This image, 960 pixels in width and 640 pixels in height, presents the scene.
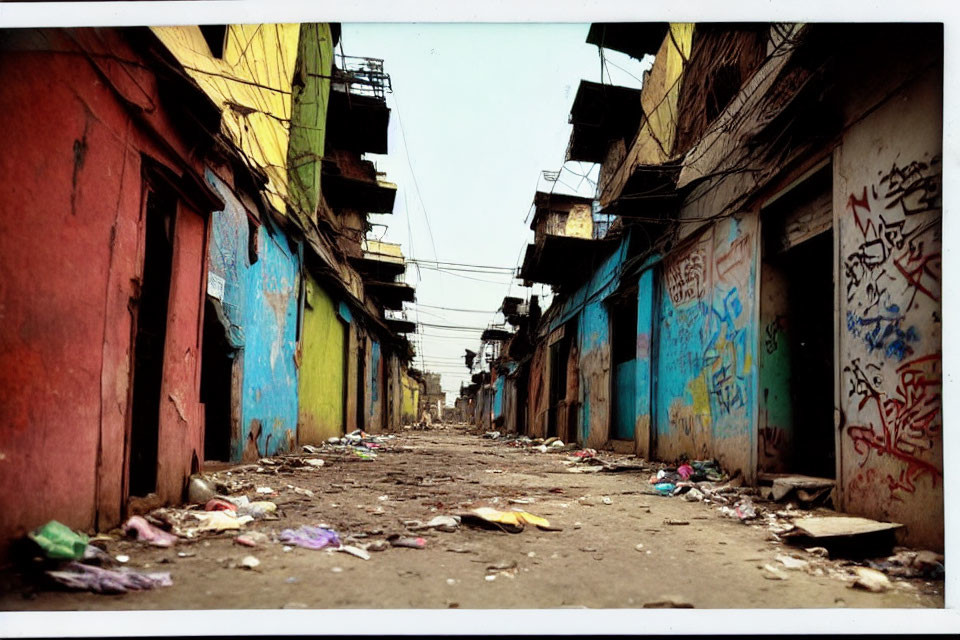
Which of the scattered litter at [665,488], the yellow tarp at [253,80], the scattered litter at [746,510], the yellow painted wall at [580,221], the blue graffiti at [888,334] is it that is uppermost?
the yellow painted wall at [580,221]

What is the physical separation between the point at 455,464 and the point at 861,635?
607 centimetres

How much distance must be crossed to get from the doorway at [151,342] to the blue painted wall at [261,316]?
1250mm

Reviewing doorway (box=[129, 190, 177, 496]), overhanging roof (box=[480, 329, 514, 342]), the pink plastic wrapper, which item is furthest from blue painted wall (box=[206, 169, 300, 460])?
overhanging roof (box=[480, 329, 514, 342])

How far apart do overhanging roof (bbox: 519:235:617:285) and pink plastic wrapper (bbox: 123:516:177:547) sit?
8.43m

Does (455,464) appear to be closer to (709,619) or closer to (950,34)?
(709,619)

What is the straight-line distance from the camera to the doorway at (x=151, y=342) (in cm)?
357

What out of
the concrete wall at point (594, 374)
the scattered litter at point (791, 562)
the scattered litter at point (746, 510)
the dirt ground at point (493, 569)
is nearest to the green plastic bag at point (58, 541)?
the dirt ground at point (493, 569)

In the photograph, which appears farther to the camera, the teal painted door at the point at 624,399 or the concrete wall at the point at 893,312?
the teal painted door at the point at 624,399

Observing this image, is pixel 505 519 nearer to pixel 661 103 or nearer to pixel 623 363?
pixel 623 363

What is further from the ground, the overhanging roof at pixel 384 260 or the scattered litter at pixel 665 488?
the overhanging roof at pixel 384 260

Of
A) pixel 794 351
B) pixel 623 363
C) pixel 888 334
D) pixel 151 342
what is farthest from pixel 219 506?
pixel 623 363

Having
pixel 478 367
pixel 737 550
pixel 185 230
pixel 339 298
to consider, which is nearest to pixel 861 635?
pixel 737 550

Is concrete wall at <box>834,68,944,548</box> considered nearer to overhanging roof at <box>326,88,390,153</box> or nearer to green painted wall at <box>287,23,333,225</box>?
green painted wall at <box>287,23,333,225</box>

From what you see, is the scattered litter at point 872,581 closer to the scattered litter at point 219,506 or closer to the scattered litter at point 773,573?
the scattered litter at point 773,573
